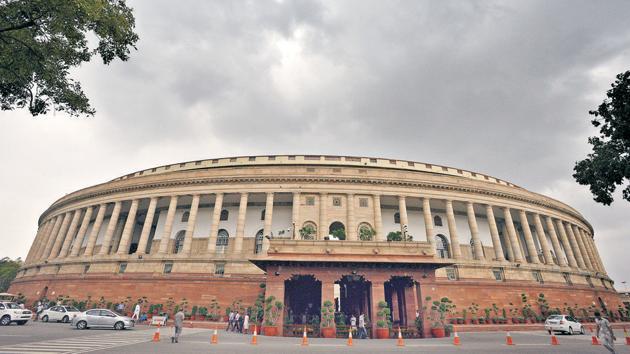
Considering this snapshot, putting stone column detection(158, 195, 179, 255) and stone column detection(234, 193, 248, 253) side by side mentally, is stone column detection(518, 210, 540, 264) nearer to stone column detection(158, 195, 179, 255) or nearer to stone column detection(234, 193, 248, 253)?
stone column detection(234, 193, 248, 253)

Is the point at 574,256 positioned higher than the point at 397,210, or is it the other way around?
the point at 397,210

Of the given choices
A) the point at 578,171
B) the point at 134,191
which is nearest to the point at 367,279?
the point at 578,171

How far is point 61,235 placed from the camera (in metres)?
47.5

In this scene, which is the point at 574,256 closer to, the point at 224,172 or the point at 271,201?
the point at 271,201

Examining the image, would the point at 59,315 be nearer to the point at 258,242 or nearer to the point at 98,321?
the point at 98,321

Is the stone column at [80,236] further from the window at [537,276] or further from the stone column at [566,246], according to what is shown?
the stone column at [566,246]

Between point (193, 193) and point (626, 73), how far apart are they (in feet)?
131


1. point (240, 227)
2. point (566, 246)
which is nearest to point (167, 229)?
point (240, 227)

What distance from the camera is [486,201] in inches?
1626

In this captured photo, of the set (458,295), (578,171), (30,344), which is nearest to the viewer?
(30,344)

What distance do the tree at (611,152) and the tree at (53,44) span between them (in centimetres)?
2409

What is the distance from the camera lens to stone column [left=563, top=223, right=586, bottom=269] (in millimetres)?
46562

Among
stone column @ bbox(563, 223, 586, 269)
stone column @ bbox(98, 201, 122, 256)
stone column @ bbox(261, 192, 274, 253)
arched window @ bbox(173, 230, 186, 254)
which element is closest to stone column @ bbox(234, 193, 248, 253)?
stone column @ bbox(261, 192, 274, 253)

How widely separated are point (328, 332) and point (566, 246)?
147ft
